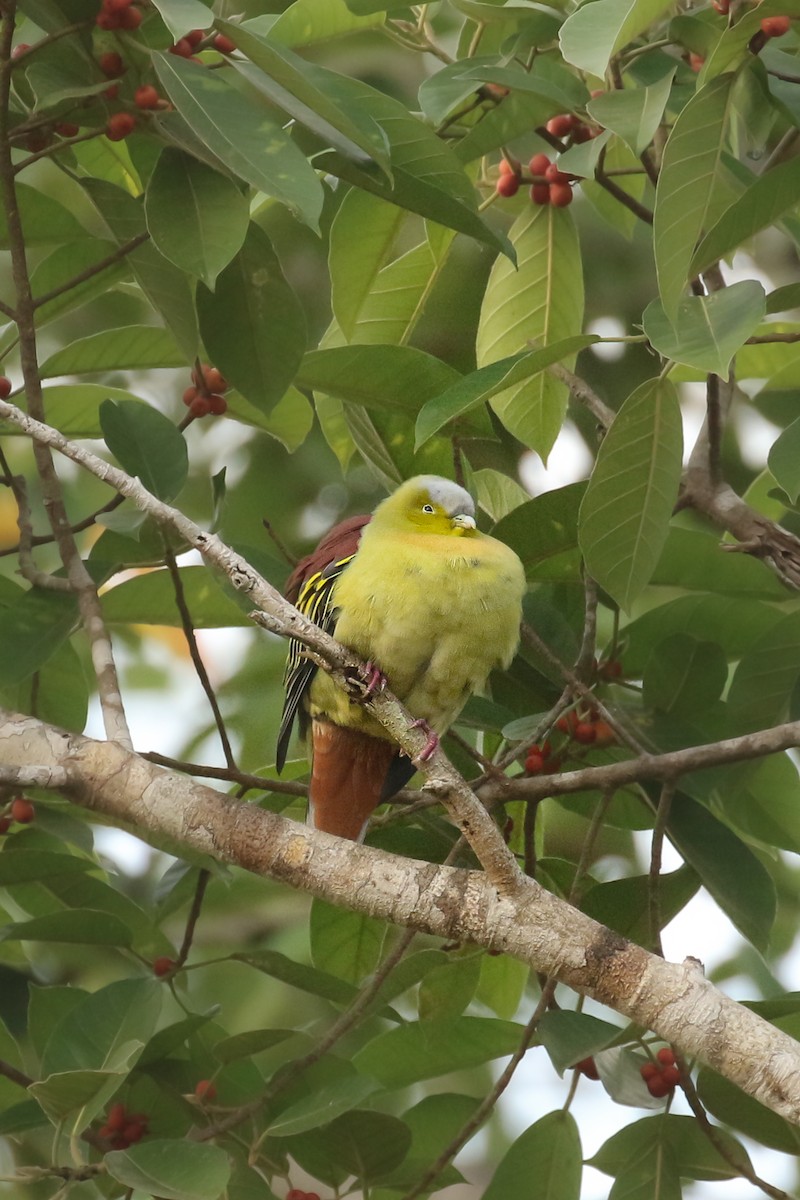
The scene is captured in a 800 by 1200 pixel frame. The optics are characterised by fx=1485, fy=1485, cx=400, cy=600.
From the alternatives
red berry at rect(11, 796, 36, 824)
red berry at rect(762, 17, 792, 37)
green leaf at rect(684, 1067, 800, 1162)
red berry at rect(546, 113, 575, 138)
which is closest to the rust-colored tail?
red berry at rect(11, 796, 36, 824)

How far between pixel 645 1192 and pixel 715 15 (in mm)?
2077

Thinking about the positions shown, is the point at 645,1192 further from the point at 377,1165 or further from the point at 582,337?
the point at 582,337

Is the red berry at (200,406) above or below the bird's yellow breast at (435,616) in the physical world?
above

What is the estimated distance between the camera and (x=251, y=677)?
405cm

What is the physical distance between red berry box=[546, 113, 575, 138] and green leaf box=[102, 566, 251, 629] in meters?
1.15

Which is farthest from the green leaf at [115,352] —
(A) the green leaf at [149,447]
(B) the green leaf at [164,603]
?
(B) the green leaf at [164,603]

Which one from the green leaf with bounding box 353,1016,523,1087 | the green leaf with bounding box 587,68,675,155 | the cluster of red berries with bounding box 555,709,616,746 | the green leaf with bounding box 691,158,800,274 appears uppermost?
the green leaf with bounding box 587,68,675,155

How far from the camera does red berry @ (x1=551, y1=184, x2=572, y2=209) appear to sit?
309 cm

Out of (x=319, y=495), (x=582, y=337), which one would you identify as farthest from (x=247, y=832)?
(x=319, y=495)

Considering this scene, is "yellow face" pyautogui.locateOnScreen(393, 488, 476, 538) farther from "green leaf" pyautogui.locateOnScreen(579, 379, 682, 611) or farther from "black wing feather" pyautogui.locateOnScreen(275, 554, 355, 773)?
"green leaf" pyautogui.locateOnScreen(579, 379, 682, 611)

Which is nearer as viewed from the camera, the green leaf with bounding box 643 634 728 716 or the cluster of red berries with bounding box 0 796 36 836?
the cluster of red berries with bounding box 0 796 36 836

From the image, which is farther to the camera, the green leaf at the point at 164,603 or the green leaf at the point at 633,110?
the green leaf at the point at 164,603

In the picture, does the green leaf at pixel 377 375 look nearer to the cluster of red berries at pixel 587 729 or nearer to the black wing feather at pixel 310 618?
the black wing feather at pixel 310 618

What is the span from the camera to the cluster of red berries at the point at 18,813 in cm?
281
